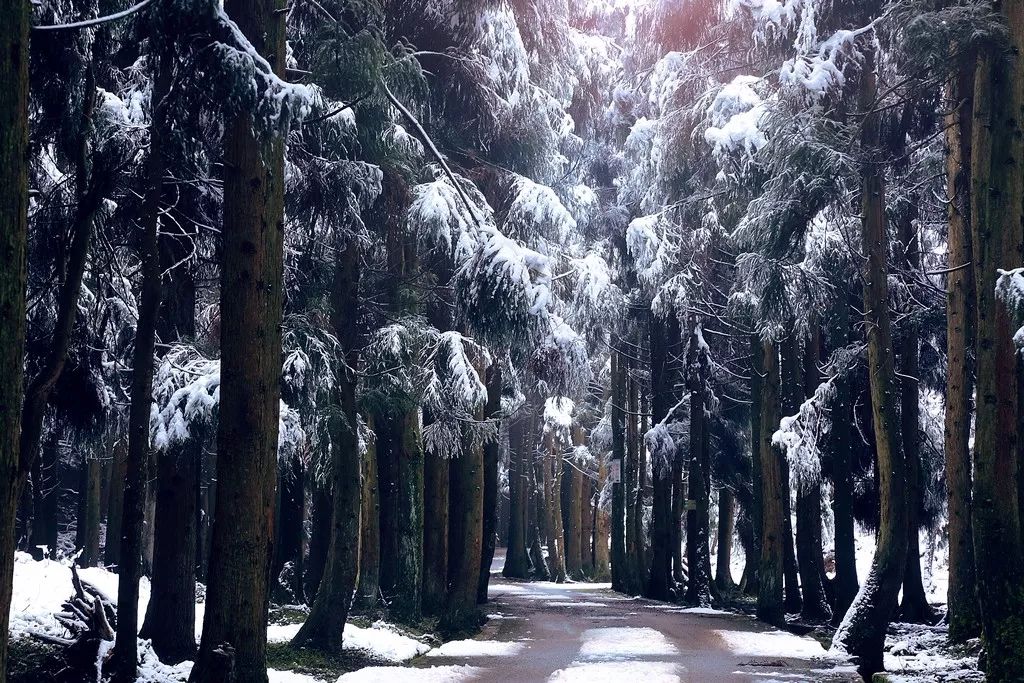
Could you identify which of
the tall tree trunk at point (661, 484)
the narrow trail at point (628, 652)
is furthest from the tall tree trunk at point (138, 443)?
the tall tree trunk at point (661, 484)

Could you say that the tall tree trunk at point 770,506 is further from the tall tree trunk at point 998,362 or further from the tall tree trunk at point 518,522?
the tall tree trunk at point 518,522

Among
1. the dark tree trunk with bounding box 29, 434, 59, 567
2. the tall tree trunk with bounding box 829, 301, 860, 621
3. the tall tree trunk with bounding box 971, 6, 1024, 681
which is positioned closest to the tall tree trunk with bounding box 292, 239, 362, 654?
the tall tree trunk with bounding box 971, 6, 1024, 681

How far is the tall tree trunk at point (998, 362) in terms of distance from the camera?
33.6ft

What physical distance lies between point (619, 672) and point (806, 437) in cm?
853

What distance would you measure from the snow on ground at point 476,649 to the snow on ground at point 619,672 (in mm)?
2044

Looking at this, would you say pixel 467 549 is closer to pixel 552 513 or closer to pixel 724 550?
pixel 724 550

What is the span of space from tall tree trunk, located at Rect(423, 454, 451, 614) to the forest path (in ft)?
4.36

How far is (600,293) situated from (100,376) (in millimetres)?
16889

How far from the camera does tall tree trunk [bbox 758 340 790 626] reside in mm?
21766

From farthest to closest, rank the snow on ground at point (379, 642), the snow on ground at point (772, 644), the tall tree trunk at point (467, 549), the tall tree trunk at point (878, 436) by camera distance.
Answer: the tall tree trunk at point (467, 549) < the snow on ground at point (772, 644) < the snow on ground at point (379, 642) < the tall tree trunk at point (878, 436)

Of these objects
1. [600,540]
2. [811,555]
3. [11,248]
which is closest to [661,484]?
[811,555]

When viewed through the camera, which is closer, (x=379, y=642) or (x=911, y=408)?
(x=379, y=642)

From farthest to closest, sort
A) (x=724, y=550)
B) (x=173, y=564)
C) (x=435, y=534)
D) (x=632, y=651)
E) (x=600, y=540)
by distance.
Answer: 1. (x=600, y=540)
2. (x=724, y=550)
3. (x=435, y=534)
4. (x=632, y=651)
5. (x=173, y=564)

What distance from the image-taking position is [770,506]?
22.9 m
